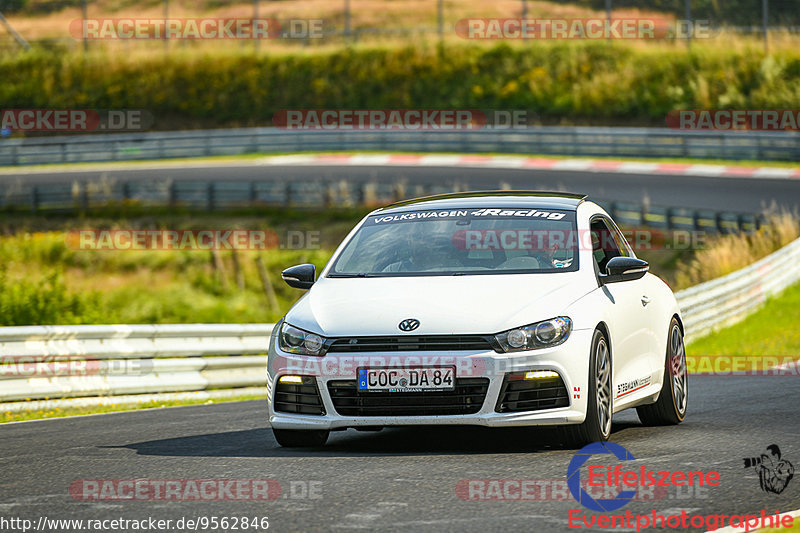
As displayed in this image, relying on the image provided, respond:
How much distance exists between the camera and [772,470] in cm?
682

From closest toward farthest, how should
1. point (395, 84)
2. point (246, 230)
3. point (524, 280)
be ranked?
point (524, 280) → point (246, 230) → point (395, 84)

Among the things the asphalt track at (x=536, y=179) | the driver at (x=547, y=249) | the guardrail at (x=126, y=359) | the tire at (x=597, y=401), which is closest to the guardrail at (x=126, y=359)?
the guardrail at (x=126, y=359)

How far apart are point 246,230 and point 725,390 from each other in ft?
75.7

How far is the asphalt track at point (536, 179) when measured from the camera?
3067cm

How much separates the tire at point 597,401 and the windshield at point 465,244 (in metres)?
0.66

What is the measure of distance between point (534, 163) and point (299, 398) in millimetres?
30212

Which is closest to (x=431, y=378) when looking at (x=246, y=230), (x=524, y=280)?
(x=524, y=280)

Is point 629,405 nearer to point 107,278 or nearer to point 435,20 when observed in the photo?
point 107,278

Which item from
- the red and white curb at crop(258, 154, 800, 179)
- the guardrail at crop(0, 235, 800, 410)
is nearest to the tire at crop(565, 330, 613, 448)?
the guardrail at crop(0, 235, 800, 410)

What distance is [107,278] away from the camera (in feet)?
94.2

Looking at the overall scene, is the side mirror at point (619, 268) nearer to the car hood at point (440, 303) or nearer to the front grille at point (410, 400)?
the car hood at point (440, 303)

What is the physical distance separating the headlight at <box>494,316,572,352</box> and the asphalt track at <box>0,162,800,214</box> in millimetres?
23169

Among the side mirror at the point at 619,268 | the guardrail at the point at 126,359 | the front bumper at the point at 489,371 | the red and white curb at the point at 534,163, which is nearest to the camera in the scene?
the front bumper at the point at 489,371

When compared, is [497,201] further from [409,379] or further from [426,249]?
[409,379]
